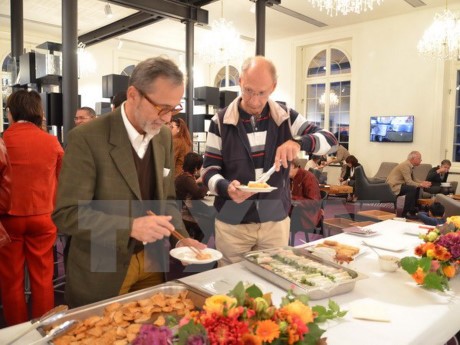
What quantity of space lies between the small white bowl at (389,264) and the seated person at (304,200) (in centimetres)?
254

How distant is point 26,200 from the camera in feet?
8.07

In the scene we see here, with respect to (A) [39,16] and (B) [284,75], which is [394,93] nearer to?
(B) [284,75]

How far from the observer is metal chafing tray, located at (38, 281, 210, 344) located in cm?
112

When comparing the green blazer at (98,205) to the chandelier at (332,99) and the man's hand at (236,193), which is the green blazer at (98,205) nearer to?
the man's hand at (236,193)

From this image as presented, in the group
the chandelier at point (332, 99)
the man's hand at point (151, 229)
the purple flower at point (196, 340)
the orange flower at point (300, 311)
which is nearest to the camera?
the purple flower at point (196, 340)

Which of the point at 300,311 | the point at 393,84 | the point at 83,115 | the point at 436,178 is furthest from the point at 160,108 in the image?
the point at 393,84

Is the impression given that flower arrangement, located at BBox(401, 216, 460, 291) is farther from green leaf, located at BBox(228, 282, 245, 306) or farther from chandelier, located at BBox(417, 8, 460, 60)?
chandelier, located at BBox(417, 8, 460, 60)

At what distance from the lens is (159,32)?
32.9ft

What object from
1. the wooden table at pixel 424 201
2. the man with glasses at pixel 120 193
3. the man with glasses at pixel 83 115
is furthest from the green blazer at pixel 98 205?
the wooden table at pixel 424 201

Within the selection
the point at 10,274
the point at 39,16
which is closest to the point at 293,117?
the point at 10,274

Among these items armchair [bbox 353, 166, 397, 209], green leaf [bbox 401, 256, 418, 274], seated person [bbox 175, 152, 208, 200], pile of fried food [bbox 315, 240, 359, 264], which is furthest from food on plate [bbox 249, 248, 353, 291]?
armchair [bbox 353, 166, 397, 209]

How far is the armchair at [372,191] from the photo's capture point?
22.4ft

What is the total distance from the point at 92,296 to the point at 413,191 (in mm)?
6448

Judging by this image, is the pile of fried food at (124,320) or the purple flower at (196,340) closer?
the purple flower at (196,340)
